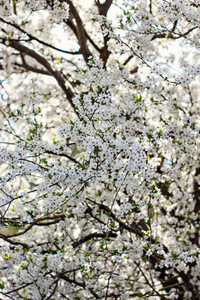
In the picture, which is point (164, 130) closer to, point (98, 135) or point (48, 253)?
point (98, 135)

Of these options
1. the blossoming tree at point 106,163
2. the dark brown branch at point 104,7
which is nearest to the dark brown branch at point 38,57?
the blossoming tree at point 106,163

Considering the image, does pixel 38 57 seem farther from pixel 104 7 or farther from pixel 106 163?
pixel 106 163

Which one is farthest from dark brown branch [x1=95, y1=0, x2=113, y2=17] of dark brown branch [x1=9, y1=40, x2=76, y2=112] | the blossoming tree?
dark brown branch [x1=9, y1=40, x2=76, y2=112]

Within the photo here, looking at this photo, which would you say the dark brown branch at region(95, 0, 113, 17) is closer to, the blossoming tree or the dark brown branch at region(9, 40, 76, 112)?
the blossoming tree

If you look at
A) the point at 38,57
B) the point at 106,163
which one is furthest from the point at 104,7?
the point at 106,163

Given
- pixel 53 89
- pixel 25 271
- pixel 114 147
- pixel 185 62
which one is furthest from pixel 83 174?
pixel 53 89

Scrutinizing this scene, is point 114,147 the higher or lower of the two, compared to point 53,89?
lower

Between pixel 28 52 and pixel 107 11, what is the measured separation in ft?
5.50

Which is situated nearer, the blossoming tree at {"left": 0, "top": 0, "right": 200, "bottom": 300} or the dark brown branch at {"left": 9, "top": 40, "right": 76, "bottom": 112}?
the blossoming tree at {"left": 0, "top": 0, "right": 200, "bottom": 300}

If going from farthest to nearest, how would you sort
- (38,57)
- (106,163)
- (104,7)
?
1. (38,57)
2. (104,7)
3. (106,163)

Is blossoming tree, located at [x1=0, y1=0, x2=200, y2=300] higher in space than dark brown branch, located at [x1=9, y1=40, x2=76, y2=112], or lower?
lower

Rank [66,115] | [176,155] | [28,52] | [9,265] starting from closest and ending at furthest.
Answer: [9,265]
[176,155]
[28,52]
[66,115]

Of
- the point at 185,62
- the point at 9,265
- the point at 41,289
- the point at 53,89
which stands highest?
the point at 53,89

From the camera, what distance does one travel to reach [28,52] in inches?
211
